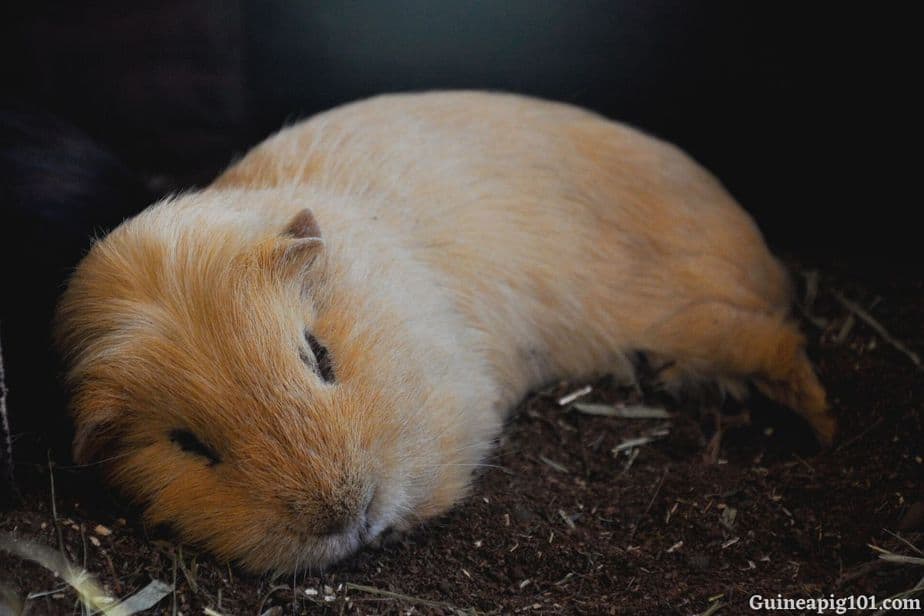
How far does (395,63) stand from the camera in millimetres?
4480

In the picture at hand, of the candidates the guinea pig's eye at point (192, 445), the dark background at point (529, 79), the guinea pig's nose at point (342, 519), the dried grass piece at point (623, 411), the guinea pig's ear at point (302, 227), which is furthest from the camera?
the dark background at point (529, 79)

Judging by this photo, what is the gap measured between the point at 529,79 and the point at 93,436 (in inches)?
110

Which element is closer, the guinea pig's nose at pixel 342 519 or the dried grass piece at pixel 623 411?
the guinea pig's nose at pixel 342 519

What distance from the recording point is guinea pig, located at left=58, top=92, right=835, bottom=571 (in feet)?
8.16

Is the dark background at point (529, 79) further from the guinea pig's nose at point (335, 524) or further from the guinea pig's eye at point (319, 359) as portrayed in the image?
the guinea pig's nose at point (335, 524)

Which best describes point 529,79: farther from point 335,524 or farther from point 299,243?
point 335,524

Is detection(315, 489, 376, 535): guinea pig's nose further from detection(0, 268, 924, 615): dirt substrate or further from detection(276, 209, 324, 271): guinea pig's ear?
detection(276, 209, 324, 271): guinea pig's ear

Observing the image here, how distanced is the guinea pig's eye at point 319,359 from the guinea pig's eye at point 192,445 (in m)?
0.38

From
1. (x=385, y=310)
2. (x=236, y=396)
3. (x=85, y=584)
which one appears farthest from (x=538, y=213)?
(x=85, y=584)

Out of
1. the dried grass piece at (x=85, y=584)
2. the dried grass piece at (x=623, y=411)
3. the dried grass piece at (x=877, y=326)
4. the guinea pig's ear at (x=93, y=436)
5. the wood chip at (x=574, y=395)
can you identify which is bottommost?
the dried grass piece at (x=623, y=411)

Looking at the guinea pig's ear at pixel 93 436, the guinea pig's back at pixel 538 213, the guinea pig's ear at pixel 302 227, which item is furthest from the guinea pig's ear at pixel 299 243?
the guinea pig's ear at pixel 93 436

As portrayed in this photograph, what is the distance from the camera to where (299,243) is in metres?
2.63

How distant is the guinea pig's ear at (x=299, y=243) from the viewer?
2633 millimetres

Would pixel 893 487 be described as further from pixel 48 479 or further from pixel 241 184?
pixel 48 479
